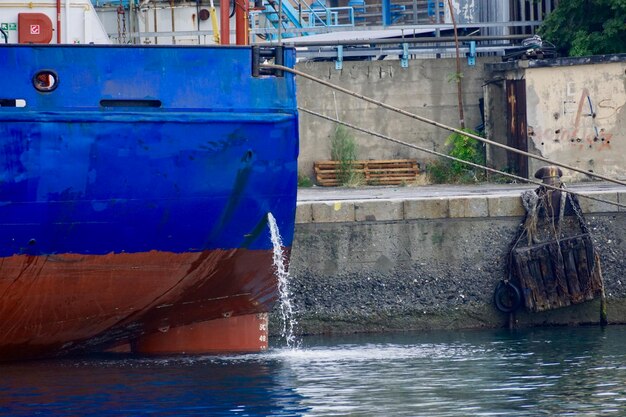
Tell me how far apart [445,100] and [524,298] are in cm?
698

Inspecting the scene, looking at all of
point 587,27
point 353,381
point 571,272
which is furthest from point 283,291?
point 587,27

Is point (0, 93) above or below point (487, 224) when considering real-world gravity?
above

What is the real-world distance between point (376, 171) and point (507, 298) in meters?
6.22

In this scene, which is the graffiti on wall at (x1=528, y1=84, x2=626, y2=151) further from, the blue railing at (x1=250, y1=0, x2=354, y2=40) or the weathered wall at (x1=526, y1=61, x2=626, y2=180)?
the blue railing at (x1=250, y1=0, x2=354, y2=40)

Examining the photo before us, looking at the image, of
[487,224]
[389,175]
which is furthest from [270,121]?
[389,175]

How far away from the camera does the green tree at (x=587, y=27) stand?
20.2 m

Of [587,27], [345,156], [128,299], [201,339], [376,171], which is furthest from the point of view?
[587,27]

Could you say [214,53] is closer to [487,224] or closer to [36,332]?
[36,332]

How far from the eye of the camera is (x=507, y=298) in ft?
46.5

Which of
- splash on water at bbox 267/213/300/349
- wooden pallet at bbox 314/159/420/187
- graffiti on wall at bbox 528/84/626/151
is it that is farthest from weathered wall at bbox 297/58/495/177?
splash on water at bbox 267/213/300/349

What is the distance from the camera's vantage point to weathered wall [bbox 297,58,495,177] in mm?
20312

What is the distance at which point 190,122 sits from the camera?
11.2 metres

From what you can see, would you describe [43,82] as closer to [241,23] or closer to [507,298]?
[241,23]

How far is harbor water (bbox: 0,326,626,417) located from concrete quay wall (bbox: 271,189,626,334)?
64 cm
